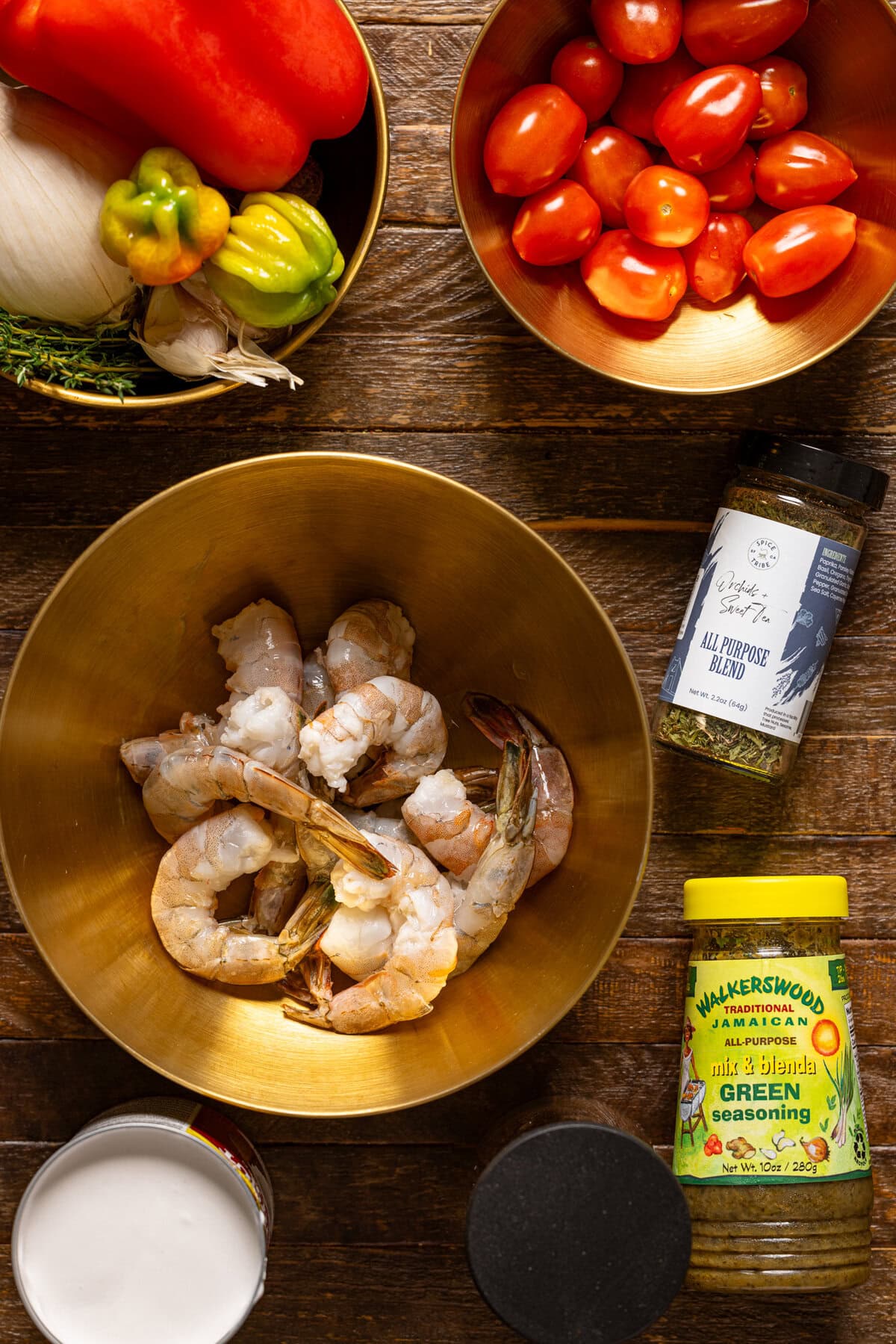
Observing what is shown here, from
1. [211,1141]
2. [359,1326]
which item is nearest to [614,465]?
[211,1141]

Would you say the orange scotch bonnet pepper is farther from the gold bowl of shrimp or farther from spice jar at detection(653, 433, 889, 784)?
Result: spice jar at detection(653, 433, 889, 784)

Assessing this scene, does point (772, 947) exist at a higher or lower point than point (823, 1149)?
higher

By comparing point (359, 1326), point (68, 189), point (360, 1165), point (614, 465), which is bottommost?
point (359, 1326)

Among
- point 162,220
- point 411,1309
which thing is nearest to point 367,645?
point 162,220

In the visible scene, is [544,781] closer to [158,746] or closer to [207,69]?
Result: [158,746]

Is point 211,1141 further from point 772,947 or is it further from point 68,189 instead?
point 68,189

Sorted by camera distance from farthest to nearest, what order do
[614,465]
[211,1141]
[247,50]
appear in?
[614,465] → [211,1141] → [247,50]

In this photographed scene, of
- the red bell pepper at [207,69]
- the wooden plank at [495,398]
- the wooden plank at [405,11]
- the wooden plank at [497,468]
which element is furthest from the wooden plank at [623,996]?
the wooden plank at [405,11]
